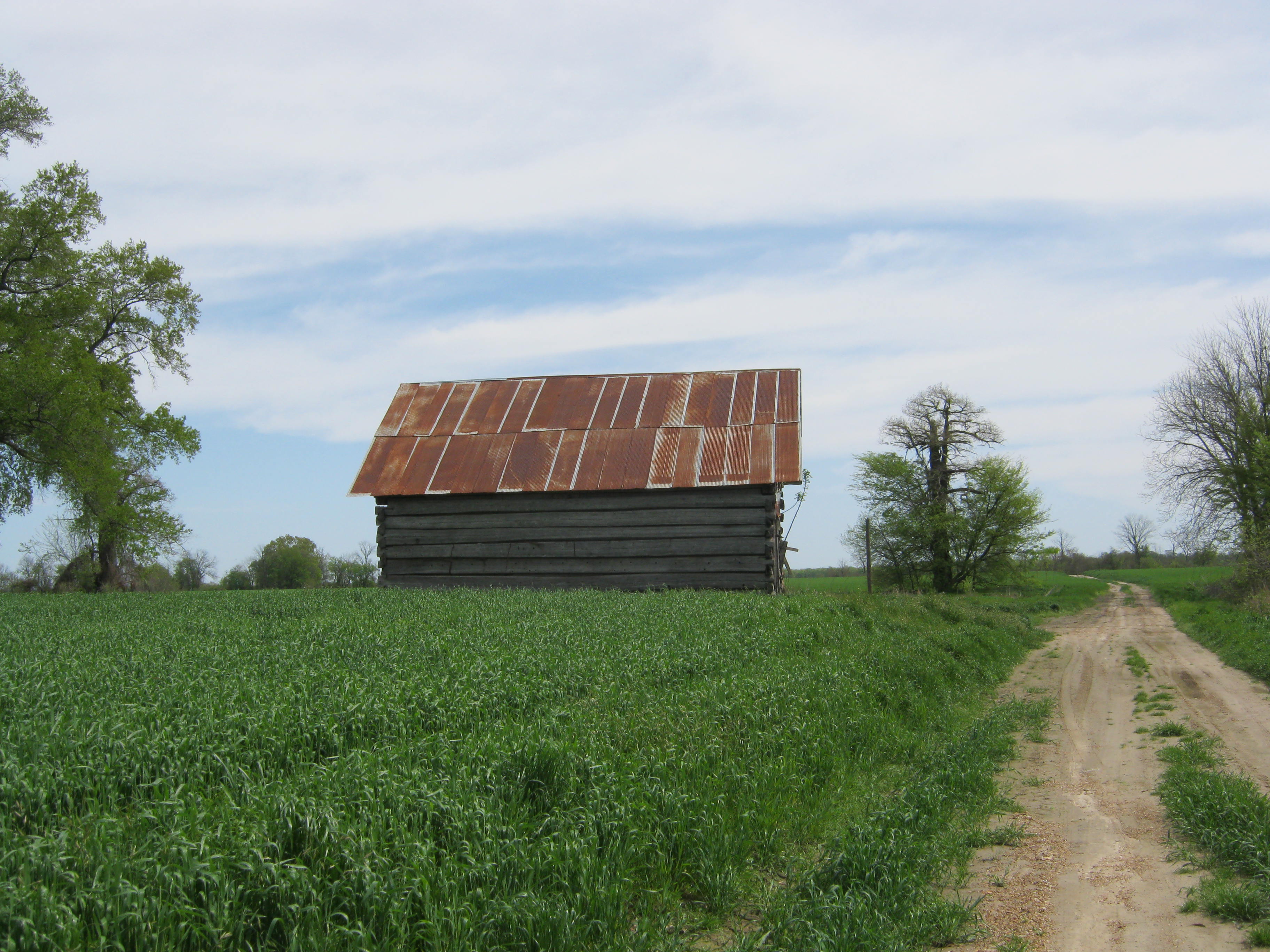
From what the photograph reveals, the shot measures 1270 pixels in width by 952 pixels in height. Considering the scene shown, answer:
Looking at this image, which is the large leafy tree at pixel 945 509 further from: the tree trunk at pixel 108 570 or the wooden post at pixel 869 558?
the tree trunk at pixel 108 570

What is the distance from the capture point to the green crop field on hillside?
3.82m

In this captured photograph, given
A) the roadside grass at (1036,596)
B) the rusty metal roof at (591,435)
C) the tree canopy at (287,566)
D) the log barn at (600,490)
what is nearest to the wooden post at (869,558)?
the roadside grass at (1036,596)

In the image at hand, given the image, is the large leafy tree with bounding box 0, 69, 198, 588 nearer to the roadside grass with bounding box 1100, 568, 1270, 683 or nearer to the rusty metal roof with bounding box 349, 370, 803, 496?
the rusty metal roof with bounding box 349, 370, 803, 496

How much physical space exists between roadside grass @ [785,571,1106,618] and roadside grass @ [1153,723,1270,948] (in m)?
15.5

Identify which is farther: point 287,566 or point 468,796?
point 287,566

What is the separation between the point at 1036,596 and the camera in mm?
44625

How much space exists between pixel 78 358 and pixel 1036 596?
43.6 metres

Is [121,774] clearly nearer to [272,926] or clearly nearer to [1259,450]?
[272,926]

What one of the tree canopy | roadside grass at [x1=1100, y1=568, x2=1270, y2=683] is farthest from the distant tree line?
roadside grass at [x1=1100, y1=568, x2=1270, y2=683]

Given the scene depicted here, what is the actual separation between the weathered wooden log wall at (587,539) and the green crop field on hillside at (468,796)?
10951mm

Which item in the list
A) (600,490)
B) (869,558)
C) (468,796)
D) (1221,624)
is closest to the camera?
(468,796)

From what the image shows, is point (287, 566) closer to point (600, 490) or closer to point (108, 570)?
point (108, 570)

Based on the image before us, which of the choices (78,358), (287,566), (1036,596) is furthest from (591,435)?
(287,566)

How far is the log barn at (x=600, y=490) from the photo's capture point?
21750 mm
